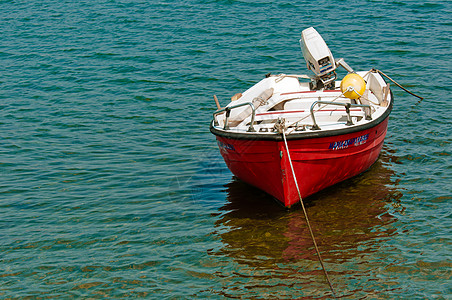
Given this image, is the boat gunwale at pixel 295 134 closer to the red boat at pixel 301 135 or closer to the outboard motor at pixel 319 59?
the red boat at pixel 301 135

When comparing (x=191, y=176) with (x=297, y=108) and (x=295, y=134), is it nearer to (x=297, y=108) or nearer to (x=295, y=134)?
(x=297, y=108)

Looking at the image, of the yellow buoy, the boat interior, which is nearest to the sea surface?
the boat interior

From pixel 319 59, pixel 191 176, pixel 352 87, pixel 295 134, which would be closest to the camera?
pixel 295 134

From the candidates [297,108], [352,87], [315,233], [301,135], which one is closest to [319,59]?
[297,108]

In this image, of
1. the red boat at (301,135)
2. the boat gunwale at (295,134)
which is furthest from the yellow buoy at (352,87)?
the boat gunwale at (295,134)

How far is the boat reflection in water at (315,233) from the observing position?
7.68 metres

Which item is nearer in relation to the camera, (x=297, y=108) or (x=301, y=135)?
(x=301, y=135)

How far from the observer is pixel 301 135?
346 inches

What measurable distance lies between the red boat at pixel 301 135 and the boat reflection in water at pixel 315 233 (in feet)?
0.99

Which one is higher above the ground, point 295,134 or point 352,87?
point 352,87

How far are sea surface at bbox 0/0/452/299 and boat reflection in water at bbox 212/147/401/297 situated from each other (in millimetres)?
32

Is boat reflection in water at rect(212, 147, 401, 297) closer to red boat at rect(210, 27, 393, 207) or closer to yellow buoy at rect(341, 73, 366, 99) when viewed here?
red boat at rect(210, 27, 393, 207)

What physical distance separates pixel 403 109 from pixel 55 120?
8693 mm

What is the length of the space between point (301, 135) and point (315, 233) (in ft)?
5.02
